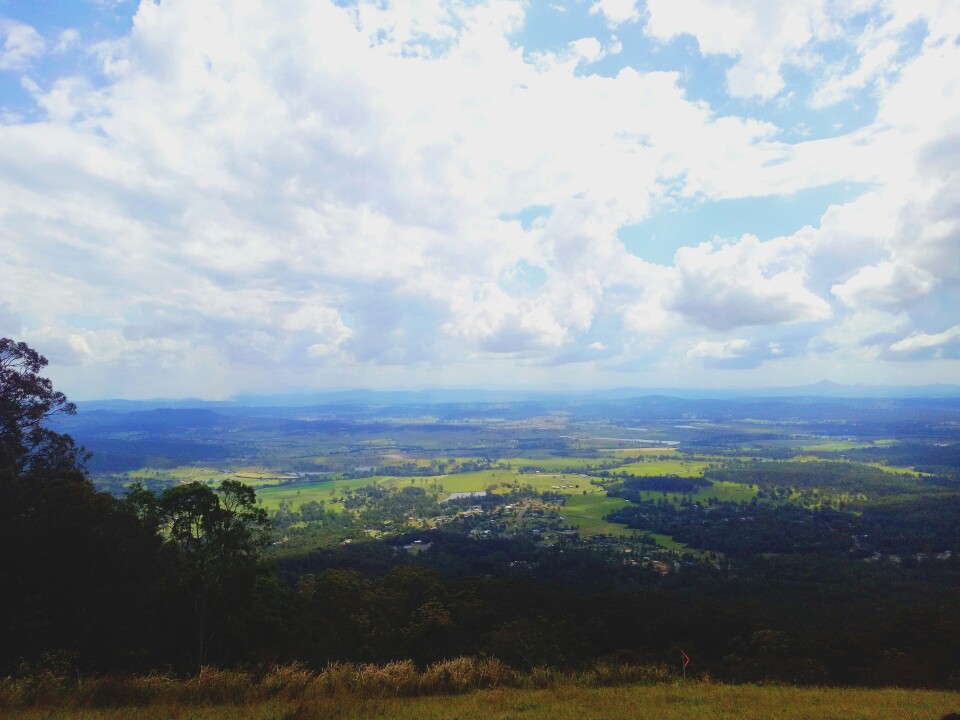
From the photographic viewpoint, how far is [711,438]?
566 feet

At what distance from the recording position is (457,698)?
9789 millimetres

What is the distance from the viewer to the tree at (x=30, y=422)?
19906mm

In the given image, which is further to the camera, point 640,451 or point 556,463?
point 640,451

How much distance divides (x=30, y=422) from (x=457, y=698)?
21.9 metres

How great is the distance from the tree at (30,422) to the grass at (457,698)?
14466 mm

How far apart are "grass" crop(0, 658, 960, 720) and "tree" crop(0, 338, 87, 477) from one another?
1447 centimetres

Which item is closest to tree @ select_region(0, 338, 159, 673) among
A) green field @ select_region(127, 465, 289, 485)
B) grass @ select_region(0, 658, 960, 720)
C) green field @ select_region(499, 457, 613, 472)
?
grass @ select_region(0, 658, 960, 720)

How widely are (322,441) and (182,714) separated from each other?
190 m

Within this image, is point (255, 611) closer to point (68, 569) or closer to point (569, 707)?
point (68, 569)

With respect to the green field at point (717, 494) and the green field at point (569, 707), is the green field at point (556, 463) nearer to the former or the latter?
the green field at point (717, 494)

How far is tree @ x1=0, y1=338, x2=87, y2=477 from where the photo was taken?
1991 cm

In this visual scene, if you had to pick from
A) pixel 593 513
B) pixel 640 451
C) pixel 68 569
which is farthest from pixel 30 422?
pixel 640 451

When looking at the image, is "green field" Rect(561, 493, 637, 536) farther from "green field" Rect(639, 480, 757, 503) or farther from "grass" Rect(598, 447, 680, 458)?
"grass" Rect(598, 447, 680, 458)

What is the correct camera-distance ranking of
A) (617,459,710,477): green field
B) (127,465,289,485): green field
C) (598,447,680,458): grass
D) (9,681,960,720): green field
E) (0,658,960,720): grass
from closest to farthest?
(9,681,960,720): green field → (0,658,960,720): grass → (127,465,289,485): green field → (617,459,710,477): green field → (598,447,680,458): grass
